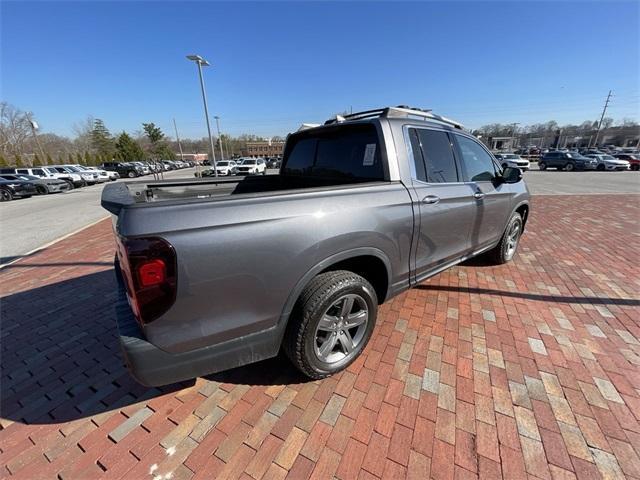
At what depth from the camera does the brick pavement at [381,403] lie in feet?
5.35

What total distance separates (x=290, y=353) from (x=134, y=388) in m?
1.31

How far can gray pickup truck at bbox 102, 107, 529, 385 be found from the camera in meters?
1.44

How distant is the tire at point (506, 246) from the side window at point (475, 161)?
97 centimetres

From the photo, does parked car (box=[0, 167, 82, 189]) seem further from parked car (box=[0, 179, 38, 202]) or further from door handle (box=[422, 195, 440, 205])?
door handle (box=[422, 195, 440, 205])

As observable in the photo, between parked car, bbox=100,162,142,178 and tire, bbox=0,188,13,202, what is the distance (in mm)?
21238

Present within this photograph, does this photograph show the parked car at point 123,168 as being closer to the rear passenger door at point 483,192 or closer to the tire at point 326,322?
the rear passenger door at point 483,192

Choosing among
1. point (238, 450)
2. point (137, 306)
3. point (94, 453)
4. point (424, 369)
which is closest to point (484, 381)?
point (424, 369)

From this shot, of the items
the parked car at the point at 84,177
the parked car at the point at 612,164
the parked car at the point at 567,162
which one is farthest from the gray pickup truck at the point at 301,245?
the parked car at the point at 612,164

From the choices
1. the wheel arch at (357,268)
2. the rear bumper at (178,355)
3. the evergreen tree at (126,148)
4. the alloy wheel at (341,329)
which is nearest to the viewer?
the rear bumper at (178,355)

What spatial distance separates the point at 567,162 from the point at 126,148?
65368mm

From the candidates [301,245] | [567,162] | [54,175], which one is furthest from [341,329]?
[567,162]

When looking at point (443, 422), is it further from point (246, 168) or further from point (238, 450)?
Result: point (246, 168)

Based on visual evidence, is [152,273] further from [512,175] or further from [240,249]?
[512,175]

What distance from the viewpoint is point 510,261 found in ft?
14.8
